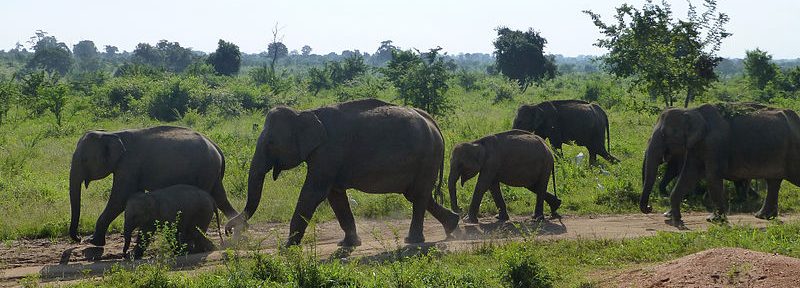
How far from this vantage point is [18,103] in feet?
103

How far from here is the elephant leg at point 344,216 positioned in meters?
11.9

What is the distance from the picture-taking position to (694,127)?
13.0 m

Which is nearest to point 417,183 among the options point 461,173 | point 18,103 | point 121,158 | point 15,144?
point 461,173

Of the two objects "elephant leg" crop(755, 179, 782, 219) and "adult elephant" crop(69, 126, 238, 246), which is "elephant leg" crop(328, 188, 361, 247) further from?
"elephant leg" crop(755, 179, 782, 219)

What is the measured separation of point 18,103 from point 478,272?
87.4ft

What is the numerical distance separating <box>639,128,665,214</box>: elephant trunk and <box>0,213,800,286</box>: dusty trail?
14.7 inches

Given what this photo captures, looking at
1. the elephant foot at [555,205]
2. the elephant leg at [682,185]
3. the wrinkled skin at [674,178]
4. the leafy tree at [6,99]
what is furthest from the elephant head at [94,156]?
the leafy tree at [6,99]

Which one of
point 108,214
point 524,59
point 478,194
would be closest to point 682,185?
point 478,194

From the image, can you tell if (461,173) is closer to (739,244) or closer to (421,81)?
(739,244)

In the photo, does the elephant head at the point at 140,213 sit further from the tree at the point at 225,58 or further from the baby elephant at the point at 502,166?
the tree at the point at 225,58

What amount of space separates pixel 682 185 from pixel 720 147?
777mm

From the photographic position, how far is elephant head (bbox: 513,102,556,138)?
20.1m

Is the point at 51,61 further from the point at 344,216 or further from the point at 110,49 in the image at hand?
the point at 110,49

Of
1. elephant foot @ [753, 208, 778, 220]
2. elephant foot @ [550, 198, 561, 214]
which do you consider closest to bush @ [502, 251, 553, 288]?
elephant foot @ [550, 198, 561, 214]
